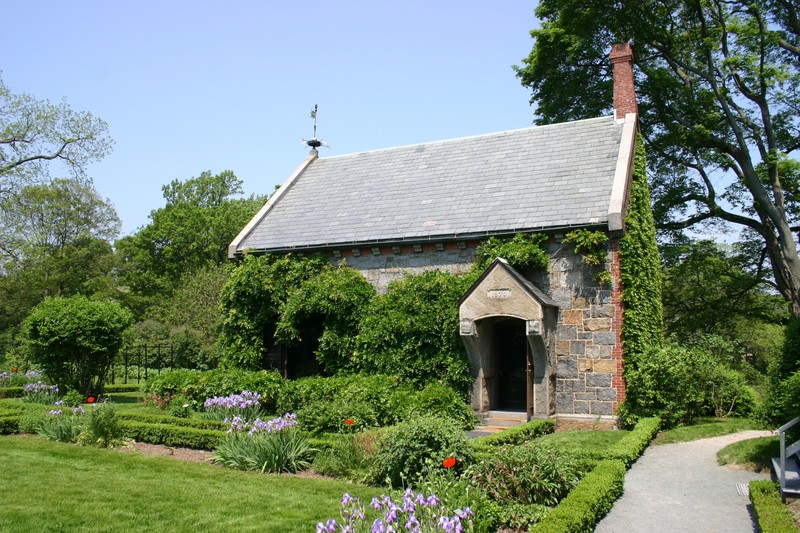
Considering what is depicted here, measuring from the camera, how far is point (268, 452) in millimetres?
10508

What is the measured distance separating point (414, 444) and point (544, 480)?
1.86 meters

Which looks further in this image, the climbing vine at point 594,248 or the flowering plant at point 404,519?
the climbing vine at point 594,248

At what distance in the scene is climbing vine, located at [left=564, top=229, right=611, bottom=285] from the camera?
1430cm

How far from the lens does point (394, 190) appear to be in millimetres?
19281

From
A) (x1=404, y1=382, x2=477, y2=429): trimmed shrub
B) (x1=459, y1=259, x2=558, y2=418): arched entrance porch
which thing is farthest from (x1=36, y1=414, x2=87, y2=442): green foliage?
(x1=459, y1=259, x2=558, y2=418): arched entrance porch

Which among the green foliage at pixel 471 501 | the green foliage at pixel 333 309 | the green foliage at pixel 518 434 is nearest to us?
the green foliage at pixel 471 501

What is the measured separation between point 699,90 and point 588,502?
20581mm

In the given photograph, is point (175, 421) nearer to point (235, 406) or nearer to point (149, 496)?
point (235, 406)

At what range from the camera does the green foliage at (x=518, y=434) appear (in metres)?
10.9

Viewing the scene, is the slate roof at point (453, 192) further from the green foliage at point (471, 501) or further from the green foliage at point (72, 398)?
the green foliage at point (471, 501)

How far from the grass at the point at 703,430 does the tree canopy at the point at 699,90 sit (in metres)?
8.52

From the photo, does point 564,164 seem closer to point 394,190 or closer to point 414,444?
point 394,190

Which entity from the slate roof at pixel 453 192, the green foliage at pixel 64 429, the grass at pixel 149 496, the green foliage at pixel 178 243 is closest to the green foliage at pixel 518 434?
the grass at pixel 149 496

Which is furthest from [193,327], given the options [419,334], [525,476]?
[525,476]
